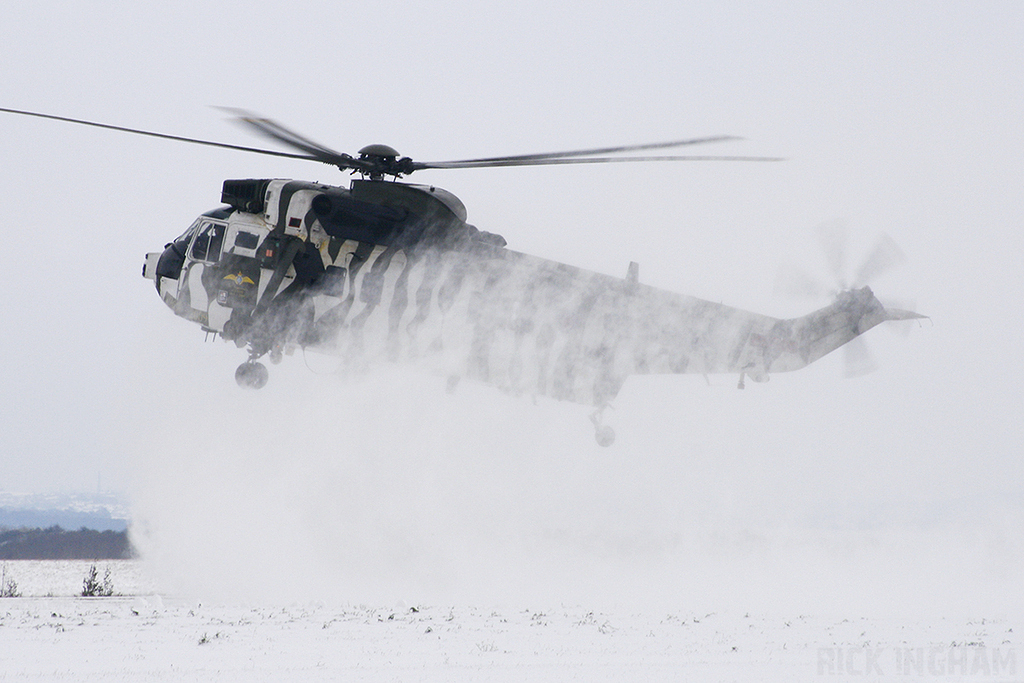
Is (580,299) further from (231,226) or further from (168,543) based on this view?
(168,543)

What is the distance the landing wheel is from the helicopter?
0.02m

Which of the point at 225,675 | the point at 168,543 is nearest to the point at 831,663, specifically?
the point at 225,675

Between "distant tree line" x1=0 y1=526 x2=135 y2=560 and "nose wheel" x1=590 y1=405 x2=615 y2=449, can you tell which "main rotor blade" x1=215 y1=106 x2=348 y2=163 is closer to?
"nose wheel" x1=590 y1=405 x2=615 y2=449

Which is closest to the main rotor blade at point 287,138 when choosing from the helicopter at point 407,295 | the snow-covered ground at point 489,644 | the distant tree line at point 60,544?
the helicopter at point 407,295

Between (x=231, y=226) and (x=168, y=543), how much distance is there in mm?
13537

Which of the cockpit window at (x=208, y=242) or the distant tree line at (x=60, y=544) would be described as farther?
the distant tree line at (x=60, y=544)

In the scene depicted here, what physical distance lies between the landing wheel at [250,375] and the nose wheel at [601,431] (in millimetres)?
6032

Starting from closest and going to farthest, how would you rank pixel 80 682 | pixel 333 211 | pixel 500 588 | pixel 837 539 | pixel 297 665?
pixel 80 682
pixel 297 665
pixel 333 211
pixel 500 588
pixel 837 539

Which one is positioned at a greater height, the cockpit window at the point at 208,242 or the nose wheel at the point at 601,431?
the cockpit window at the point at 208,242

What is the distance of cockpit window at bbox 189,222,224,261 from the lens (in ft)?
53.6

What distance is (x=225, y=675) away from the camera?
13180mm

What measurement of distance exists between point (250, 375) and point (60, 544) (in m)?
90.4

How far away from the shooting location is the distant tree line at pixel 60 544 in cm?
9100

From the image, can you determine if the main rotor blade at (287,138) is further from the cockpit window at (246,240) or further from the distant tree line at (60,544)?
the distant tree line at (60,544)
